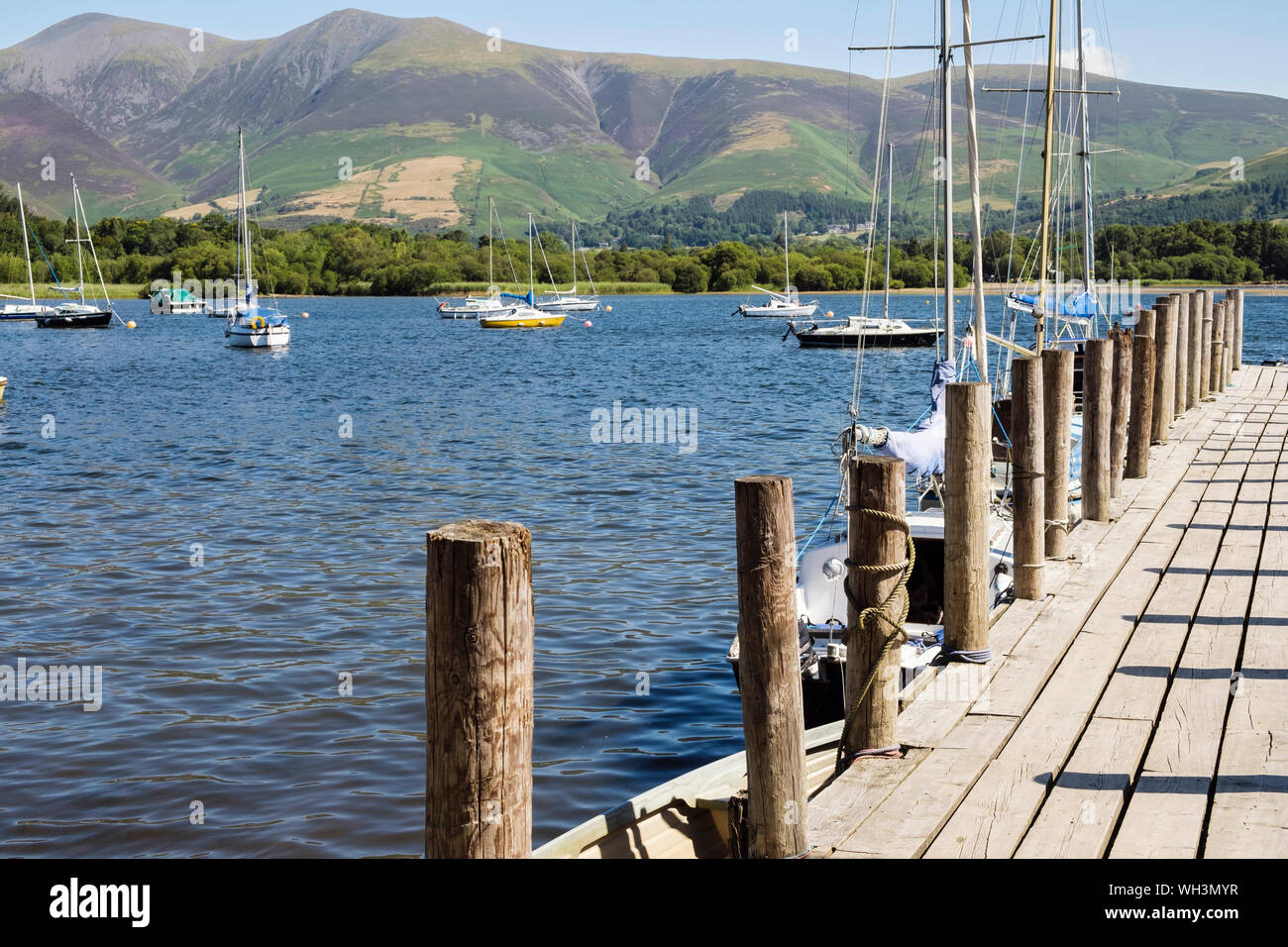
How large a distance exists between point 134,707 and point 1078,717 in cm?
832

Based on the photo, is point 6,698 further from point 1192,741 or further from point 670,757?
point 1192,741

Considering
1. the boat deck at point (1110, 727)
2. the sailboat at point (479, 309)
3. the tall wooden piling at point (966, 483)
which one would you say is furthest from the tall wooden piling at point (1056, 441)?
the sailboat at point (479, 309)

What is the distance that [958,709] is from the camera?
768 cm

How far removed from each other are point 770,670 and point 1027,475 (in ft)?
15.0

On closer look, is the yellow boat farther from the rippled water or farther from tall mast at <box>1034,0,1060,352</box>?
tall mast at <box>1034,0,1060,352</box>

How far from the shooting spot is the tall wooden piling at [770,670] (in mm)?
5805

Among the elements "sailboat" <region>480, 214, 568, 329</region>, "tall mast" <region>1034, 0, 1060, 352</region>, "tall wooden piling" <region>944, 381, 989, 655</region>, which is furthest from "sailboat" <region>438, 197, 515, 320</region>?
"tall wooden piling" <region>944, 381, 989, 655</region>

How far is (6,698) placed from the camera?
39.1ft

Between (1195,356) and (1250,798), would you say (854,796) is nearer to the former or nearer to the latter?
(1250,798)

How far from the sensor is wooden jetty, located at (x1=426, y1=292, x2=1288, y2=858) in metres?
4.70

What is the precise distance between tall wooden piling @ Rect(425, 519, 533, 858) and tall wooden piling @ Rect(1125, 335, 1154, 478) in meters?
12.1

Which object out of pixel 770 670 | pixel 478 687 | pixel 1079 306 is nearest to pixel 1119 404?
pixel 770 670

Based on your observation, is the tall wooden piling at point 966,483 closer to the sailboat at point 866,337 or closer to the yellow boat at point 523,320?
the sailboat at point 866,337
